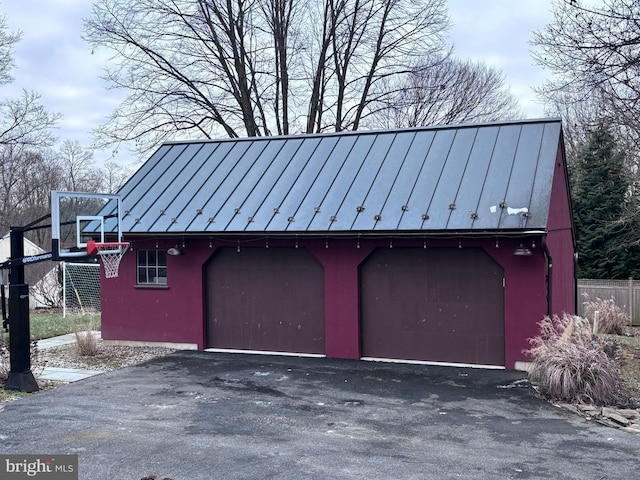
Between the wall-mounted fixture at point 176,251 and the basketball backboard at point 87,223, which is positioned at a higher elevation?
the basketball backboard at point 87,223

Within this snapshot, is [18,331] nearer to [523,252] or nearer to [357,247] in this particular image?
[357,247]

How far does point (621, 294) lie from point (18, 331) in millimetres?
20390

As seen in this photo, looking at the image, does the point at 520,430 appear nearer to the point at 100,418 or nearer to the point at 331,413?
the point at 331,413

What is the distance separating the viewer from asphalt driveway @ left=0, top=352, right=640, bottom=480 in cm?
653

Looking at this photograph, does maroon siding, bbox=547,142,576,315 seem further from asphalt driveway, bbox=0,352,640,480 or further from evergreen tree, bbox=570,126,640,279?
evergreen tree, bbox=570,126,640,279

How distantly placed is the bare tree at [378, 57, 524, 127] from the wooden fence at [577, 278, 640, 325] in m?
8.82

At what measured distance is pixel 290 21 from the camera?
2600 cm

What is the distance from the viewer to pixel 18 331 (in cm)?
997

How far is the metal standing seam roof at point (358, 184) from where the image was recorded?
37.4ft

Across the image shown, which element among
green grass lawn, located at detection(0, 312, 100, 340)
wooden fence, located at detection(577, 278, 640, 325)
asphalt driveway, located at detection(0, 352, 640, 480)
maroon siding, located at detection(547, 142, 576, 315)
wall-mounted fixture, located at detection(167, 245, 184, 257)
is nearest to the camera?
asphalt driveway, located at detection(0, 352, 640, 480)

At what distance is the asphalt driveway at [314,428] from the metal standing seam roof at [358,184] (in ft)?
9.10

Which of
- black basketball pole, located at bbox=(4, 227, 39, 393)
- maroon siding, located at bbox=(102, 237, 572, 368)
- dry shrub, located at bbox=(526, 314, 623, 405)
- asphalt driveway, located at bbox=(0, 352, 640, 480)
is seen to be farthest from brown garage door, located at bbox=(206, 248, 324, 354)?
dry shrub, located at bbox=(526, 314, 623, 405)

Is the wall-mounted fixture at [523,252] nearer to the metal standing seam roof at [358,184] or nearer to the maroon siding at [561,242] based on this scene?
the metal standing seam roof at [358,184]

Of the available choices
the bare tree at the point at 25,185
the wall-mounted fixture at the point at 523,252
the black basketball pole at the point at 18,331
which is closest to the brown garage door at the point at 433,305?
the wall-mounted fixture at the point at 523,252
